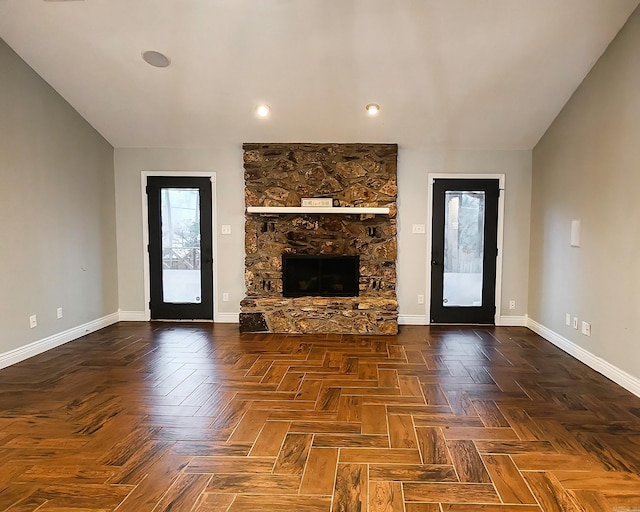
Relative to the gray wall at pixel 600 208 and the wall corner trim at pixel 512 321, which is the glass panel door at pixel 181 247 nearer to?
the wall corner trim at pixel 512 321

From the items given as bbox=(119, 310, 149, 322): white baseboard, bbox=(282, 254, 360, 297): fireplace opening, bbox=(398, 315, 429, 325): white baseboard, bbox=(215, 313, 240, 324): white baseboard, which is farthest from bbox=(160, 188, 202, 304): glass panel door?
bbox=(398, 315, 429, 325): white baseboard

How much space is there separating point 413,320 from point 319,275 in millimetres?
1405

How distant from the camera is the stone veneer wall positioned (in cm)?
525

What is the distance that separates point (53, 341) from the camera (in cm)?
436

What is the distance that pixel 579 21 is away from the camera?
3.39m

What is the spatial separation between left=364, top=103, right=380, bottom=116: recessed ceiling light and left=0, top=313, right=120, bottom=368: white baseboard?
4.24m

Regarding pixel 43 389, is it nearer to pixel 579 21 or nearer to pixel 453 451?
pixel 453 451

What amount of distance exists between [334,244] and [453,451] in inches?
131

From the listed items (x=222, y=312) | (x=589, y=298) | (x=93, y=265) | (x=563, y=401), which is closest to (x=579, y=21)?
(x=589, y=298)

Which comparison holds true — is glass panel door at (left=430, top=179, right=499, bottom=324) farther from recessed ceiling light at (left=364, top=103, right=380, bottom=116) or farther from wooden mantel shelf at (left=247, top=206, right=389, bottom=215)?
recessed ceiling light at (left=364, top=103, right=380, bottom=116)

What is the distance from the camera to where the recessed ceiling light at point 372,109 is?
14.9 feet

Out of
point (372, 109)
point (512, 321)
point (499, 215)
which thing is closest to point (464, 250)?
point (499, 215)

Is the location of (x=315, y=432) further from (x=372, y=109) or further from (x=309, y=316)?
(x=372, y=109)

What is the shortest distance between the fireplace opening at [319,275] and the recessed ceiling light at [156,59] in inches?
101
